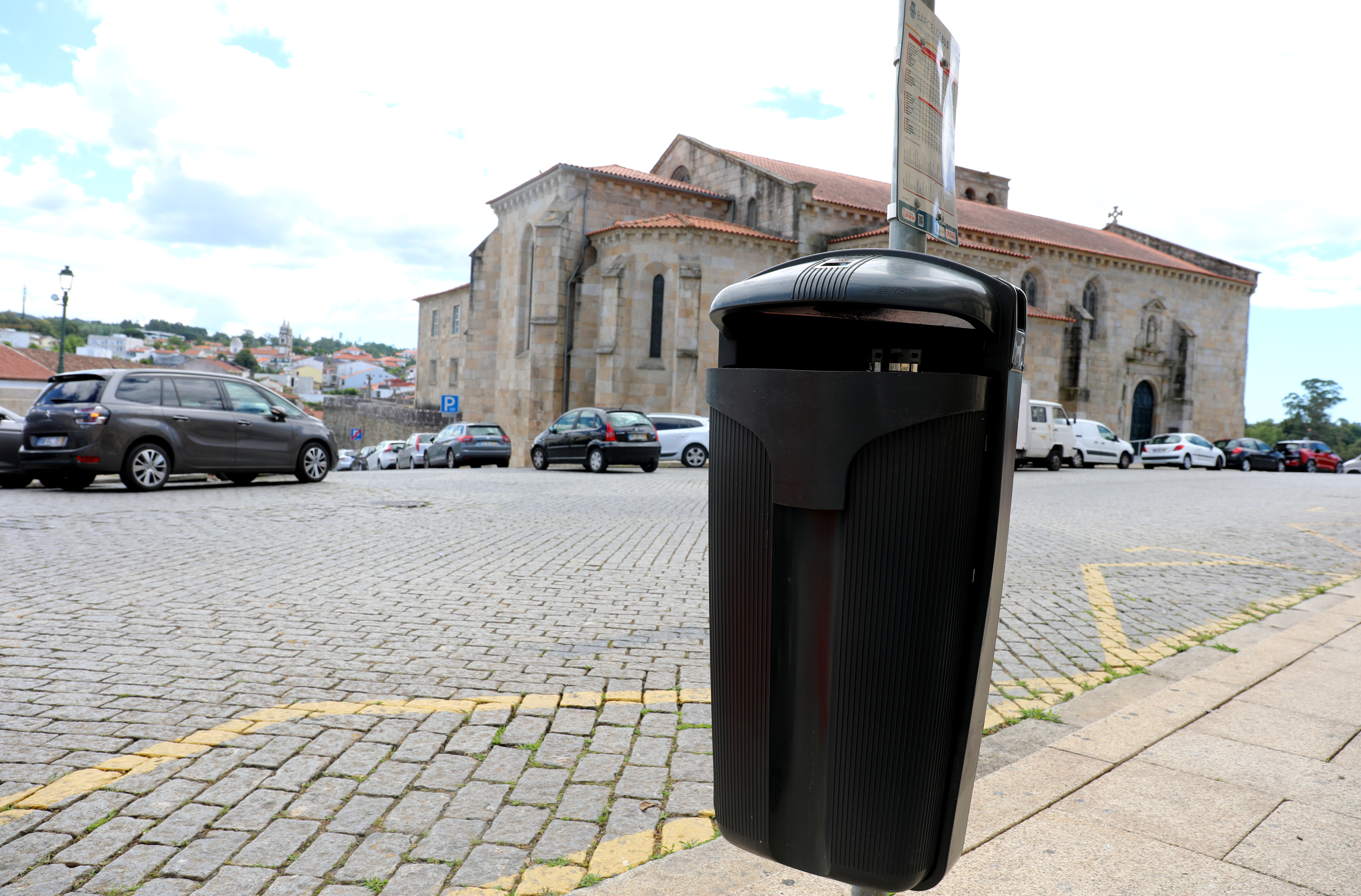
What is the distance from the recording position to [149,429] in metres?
12.3

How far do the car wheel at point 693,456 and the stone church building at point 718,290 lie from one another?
510 centimetres

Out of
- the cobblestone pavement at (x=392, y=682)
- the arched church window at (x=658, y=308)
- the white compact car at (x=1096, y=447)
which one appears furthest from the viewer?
the arched church window at (x=658, y=308)

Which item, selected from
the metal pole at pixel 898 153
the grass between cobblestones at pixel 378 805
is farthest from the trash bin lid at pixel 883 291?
the grass between cobblestones at pixel 378 805

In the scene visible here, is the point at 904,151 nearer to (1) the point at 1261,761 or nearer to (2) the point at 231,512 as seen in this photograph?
(1) the point at 1261,761

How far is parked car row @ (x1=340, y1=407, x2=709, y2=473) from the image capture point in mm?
20969

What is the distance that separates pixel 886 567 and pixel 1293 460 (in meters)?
43.8

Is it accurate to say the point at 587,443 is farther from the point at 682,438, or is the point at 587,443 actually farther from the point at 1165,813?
the point at 1165,813

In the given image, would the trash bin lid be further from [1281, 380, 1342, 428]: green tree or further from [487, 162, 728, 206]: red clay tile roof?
[1281, 380, 1342, 428]: green tree

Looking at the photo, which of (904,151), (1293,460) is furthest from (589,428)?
(1293,460)

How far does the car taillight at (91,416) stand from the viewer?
39.1 ft

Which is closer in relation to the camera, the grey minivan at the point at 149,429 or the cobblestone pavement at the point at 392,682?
the cobblestone pavement at the point at 392,682

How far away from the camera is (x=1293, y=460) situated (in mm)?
37469

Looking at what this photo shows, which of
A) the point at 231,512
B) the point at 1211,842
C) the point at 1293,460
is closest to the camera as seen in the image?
the point at 1211,842

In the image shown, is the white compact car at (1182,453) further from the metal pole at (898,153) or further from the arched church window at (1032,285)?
the metal pole at (898,153)
